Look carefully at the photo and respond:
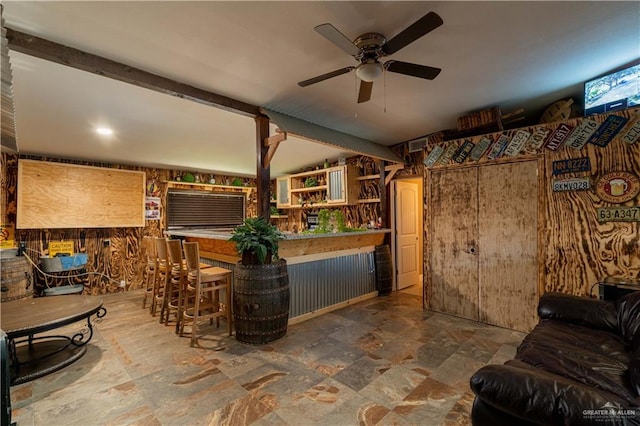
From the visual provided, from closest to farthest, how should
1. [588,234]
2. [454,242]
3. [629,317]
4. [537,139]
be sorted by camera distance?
[629,317], [588,234], [537,139], [454,242]

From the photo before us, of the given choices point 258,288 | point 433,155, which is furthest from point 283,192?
point 258,288

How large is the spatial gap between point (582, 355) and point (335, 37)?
2.61m

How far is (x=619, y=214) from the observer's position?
Result: 2887 mm

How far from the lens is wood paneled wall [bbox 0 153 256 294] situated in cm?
449

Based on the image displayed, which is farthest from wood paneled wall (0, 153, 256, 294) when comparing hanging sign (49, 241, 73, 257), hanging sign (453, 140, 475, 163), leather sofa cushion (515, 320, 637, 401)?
leather sofa cushion (515, 320, 637, 401)

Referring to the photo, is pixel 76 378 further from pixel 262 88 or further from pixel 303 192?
pixel 303 192

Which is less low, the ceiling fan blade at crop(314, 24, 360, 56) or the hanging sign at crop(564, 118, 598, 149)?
the ceiling fan blade at crop(314, 24, 360, 56)

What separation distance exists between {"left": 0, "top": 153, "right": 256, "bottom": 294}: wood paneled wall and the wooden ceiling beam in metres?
3.48

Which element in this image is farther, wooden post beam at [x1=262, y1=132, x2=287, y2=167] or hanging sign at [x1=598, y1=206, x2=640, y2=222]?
wooden post beam at [x1=262, y1=132, x2=287, y2=167]

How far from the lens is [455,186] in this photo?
4.05 m

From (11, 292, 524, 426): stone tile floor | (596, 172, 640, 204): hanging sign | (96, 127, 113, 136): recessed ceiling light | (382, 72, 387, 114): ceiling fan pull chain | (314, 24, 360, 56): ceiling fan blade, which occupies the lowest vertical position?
(11, 292, 524, 426): stone tile floor

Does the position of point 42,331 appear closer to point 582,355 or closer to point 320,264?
point 320,264

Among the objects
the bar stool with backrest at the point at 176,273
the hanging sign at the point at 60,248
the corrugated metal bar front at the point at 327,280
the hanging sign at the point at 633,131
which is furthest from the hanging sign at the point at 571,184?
the hanging sign at the point at 60,248

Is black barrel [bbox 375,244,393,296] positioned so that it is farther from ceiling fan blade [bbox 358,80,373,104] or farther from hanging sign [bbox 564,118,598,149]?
ceiling fan blade [bbox 358,80,373,104]
